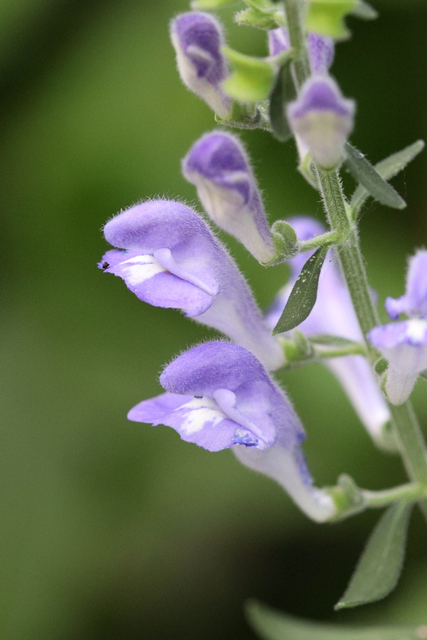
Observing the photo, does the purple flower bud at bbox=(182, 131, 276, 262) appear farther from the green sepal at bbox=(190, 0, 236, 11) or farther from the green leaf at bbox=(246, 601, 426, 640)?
the green leaf at bbox=(246, 601, 426, 640)

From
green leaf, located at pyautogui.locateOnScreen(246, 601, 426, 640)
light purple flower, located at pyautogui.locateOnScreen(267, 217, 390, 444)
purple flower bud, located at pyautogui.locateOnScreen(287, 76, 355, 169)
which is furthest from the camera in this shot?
green leaf, located at pyautogui.locateOnScreen(246, 601, 426, 640)

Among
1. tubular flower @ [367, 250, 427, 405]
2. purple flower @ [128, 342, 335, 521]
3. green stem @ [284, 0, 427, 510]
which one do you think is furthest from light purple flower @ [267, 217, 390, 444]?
tubular flower @ [367, 250, 427, 405]

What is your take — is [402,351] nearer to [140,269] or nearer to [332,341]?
[332,341]

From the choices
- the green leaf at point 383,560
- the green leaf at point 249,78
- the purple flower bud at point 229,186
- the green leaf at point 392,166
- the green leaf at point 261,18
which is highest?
the green leaf at point 261,18

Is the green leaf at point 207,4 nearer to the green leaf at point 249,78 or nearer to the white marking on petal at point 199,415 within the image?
the green leaf at point 249,78

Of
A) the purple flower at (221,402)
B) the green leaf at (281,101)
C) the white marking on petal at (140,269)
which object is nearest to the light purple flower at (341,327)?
the purple flower at (221,402)

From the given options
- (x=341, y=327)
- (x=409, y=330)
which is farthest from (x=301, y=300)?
(x=341, y=327)

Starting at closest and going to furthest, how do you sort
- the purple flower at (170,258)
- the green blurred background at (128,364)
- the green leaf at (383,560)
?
the purple flower at (170,258) < the green leaf at (383,560) < the green blurred background at (128,364)
